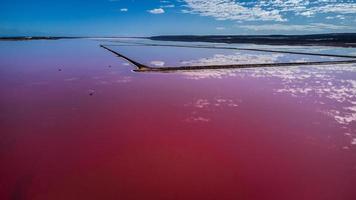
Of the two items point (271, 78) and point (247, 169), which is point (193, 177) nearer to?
point (247, 169)

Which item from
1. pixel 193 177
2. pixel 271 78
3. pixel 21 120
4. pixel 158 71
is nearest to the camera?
pixel 193 177

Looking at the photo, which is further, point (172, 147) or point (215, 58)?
point (215, 58)

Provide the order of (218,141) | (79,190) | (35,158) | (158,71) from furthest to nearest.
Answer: (158,71) → (218,141) → (35,158) → (79,190)

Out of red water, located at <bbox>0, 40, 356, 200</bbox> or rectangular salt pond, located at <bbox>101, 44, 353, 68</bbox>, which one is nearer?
red water, located at <bbox>0, 40, 356, 200</bbox>

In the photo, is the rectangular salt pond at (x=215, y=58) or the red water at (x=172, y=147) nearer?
the red water at (x=172, y=147)

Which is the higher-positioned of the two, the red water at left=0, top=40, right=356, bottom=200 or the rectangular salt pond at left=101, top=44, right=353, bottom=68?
the rectangular salt pond at left=101, top=44, right=353, bottom=68

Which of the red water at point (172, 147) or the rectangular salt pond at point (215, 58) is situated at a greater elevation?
the rectangular salt pond at point (215, 58)

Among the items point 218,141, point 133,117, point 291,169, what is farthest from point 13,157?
point 291,169

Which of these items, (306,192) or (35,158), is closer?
(306,192)
